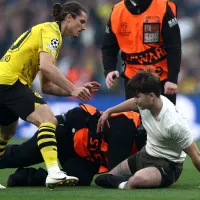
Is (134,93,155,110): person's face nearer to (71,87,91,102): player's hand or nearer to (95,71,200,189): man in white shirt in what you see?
(95,71,200,189): man in white shirt

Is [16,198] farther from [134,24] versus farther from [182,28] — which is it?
[182,28]

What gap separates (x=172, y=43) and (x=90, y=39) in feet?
26.6

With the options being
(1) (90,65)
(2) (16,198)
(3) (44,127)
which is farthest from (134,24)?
(1) (90,65)

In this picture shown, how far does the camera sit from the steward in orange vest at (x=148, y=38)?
28.6ft

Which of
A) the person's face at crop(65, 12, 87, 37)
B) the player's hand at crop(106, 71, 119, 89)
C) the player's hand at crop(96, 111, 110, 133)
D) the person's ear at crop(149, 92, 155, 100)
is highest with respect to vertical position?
the person's face at crop(65, 12, 87, 37)

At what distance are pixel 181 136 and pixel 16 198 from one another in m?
1.60

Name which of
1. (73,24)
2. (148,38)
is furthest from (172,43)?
(73,24)

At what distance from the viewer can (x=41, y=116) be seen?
285 inches

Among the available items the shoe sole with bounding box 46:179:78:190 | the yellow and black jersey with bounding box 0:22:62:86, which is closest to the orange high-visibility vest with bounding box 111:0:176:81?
the yellow and black jersey with bounding box 0:22:62:86

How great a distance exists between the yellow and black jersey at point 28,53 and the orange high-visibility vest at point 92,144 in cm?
75

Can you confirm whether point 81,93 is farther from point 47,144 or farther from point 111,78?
point 111,78

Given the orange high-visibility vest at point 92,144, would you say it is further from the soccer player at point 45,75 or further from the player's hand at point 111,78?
the player's hand at point 111,78

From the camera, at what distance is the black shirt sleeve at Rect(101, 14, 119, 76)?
9148 millimetres

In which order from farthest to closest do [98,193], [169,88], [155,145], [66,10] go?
[169,88] → [66,10] → [155,145] → [98,193]
